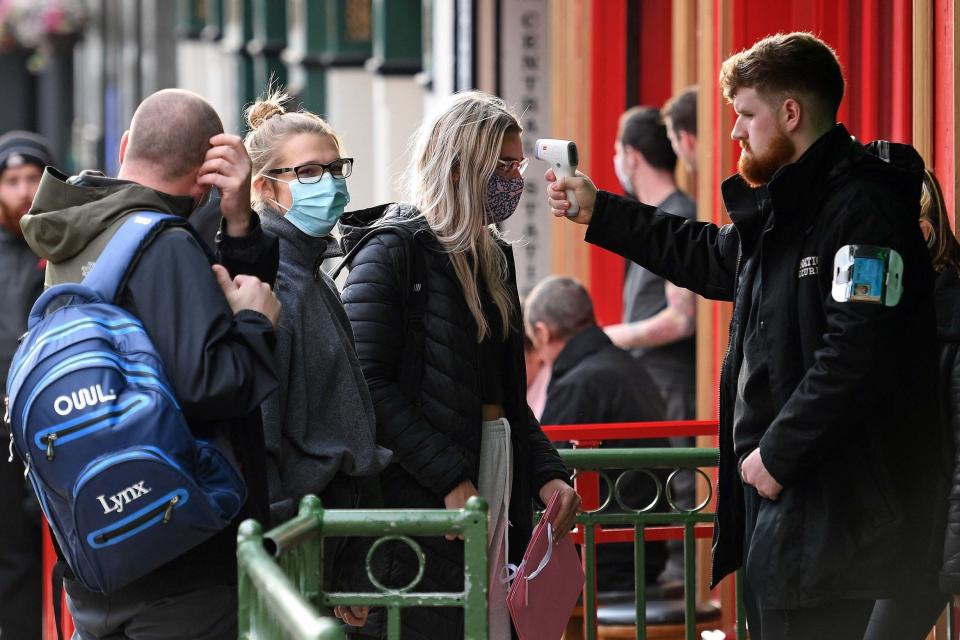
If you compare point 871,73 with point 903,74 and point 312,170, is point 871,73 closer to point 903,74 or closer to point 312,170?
point 903,74

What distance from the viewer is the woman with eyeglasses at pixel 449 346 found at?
12.9 feet

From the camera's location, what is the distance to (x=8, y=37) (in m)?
36.3

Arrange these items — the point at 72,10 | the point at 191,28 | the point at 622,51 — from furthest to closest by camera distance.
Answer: the point at 72,10
the point at 191,28
the point at 622,51

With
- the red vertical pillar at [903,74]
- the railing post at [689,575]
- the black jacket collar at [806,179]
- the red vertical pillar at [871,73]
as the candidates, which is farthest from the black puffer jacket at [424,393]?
the red vertical pillar at [871,73]

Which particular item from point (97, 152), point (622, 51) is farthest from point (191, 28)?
point (622, 51)

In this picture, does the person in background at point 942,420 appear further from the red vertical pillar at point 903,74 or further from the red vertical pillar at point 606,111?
the red vertical pillar at point 606,111

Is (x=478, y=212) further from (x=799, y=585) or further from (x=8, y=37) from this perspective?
(x=8, y=37)

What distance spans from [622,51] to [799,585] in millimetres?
6031

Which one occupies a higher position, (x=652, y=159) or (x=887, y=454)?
(x=652, y=159)

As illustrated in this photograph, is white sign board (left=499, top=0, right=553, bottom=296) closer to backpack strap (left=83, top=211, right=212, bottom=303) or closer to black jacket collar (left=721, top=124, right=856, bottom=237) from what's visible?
black jacket collar (left=721, top=124, right=856, bottom=237)

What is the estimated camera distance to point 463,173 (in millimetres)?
4027

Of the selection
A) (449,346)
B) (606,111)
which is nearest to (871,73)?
(449,346)

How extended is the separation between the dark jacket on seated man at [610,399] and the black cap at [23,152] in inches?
84.4

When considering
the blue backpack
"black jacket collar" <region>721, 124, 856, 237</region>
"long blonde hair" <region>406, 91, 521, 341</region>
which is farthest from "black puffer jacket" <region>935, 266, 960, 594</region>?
the blue backpack
